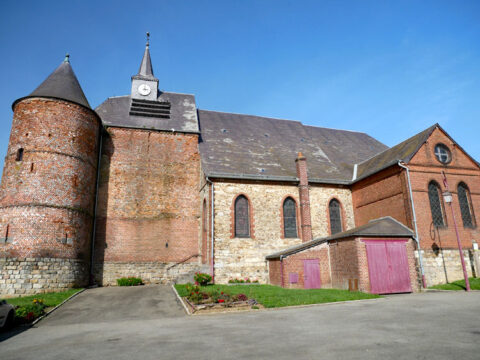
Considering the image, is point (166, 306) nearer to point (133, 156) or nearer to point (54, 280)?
point (54, 280)

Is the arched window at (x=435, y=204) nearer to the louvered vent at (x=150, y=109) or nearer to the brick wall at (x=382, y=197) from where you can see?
the brick wall at (x=382, y=197)

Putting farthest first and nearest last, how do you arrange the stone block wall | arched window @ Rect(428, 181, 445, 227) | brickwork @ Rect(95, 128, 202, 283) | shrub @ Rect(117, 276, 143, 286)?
the stone block wall, brickwork @ Rect(95, 128, 202, 283), shrub @ Rect(117, 276, 143, 286), arched window @ Rect(428, 181, 445, 227)

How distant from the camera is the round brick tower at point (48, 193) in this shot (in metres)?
14.5

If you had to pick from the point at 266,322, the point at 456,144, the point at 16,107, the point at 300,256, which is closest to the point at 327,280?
the point at 300,256

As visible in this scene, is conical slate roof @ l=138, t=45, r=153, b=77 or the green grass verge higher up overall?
conical slate roof @ l=138, t=45, r=153, b=77

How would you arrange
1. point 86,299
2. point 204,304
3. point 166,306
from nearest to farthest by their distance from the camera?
point 204,304 → point 166,306 → point 86,299

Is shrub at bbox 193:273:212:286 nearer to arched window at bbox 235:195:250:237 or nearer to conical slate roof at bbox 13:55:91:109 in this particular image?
arched window at bbox 235:195:250:237

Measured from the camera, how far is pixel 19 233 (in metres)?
14.7

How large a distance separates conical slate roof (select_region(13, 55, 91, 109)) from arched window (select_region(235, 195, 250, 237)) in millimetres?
9959

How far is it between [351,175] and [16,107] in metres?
19.7

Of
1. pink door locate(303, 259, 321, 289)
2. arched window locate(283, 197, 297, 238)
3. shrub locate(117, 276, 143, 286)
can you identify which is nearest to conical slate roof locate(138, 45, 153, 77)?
arched window locate(283, 197, 297, 238)

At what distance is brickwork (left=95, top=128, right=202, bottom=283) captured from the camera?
18.4 meters

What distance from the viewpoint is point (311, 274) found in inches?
618

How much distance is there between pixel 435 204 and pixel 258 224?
9.21 m
